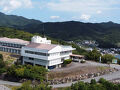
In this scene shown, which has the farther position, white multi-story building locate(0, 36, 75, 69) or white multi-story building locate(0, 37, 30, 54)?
white multi-story building locate(0, 37, 30, 54)

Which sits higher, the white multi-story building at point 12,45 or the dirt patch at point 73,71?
the white multi-story building at point 12,45

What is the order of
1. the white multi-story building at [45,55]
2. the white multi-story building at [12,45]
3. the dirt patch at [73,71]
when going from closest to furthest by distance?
the dirt patch at [73,71] < the white multi-story building at [45,55] < the white multi-story building at [12,45]

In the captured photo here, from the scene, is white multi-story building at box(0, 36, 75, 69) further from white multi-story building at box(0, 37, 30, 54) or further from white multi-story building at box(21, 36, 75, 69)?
white multi-story building at box(0, 37, 30, 54)

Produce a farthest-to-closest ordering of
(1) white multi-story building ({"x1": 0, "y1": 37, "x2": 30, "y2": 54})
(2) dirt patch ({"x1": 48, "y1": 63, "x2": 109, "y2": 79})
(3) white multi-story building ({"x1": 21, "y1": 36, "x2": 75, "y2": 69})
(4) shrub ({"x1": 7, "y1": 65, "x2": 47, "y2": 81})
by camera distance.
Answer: (1) white multi-story building ({"x1": 0, "y1": 37, "x2": 30, "y2": 54}) → (3) white multi-story building ({"x1": 21, "y1": 36, "x2": 75, "y2": 69}) → (2) dirt patch ({"x1": 48, "y1": 63, "x2": 109, "y2": 79}) → (4) shrub ({"x1": 7, "y1": 65, "x2": 47, "y2": 81})

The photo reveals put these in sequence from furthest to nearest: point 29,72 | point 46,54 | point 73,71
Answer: point 46,54, point 73,71, point 29,72

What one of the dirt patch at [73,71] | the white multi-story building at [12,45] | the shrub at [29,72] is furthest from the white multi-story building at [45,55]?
the white multi-story building at [12,45]

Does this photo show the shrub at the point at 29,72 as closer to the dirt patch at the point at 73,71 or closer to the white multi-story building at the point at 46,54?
the dirt patch at the point at 73,71

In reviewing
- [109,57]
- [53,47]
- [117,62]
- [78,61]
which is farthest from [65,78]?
[117,62]

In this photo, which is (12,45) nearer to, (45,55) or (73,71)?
(45,55)

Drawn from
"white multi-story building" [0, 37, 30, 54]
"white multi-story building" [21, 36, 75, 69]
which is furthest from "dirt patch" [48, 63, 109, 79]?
"white multi-story building" [0, 37, 30, 54]

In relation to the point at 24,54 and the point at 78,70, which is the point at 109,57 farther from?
the point at 24,54

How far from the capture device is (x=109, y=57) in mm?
54781

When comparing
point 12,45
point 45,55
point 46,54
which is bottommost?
point 45,55

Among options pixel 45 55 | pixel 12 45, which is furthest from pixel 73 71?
pixel 12 45
